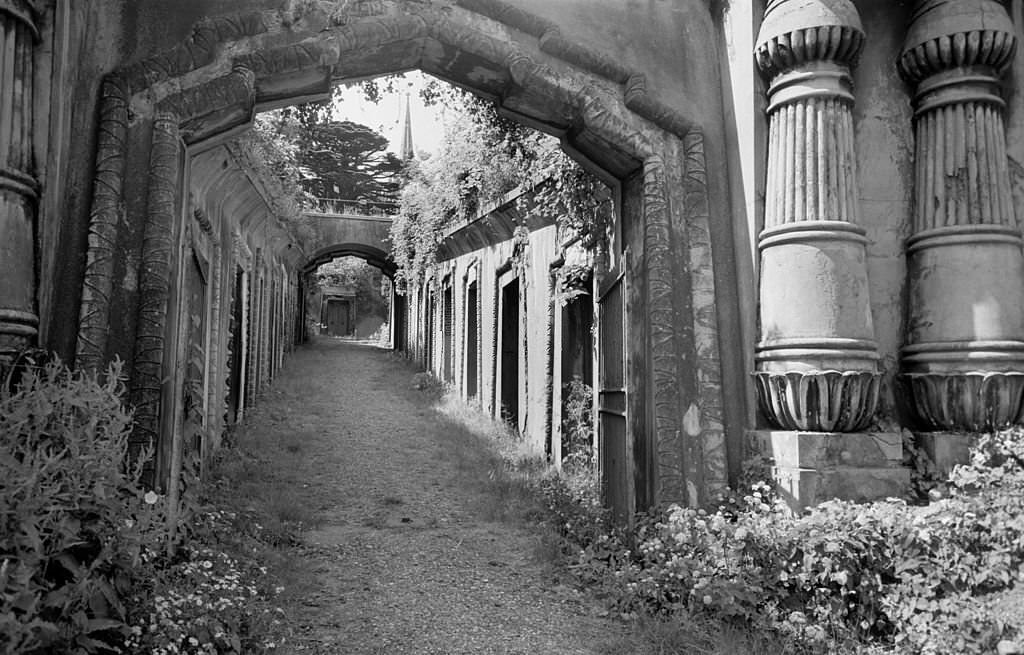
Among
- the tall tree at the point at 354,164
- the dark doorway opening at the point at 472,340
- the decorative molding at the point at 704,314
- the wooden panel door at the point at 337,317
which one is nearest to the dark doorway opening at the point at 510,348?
the dark doorway opening at the point at 472,340

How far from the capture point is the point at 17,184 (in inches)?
150

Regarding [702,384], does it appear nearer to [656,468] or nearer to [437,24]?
[656,468]

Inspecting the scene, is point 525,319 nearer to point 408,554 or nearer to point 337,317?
point 408,554

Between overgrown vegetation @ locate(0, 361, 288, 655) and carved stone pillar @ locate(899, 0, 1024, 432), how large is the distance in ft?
13.7

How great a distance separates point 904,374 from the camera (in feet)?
15.7

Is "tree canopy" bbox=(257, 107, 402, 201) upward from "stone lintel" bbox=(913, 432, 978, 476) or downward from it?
upward

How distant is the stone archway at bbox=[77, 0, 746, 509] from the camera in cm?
427

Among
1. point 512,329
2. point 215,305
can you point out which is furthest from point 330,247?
point 215,305

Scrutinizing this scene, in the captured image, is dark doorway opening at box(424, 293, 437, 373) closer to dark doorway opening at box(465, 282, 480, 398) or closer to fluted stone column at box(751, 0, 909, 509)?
dark doorway opening at box(465, 282, 480, 398)

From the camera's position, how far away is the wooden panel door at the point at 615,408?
5.75 m

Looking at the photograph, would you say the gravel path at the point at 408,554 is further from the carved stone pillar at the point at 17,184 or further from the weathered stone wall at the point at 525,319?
the carved stone pillar at the point at 17,184

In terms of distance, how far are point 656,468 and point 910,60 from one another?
3130 millimetres

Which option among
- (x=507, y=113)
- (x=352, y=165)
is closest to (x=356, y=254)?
(x=352, y=165)

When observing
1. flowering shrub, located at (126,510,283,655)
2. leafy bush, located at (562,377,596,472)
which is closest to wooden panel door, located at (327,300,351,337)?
leafy bush, located at (562,377,596,472)
